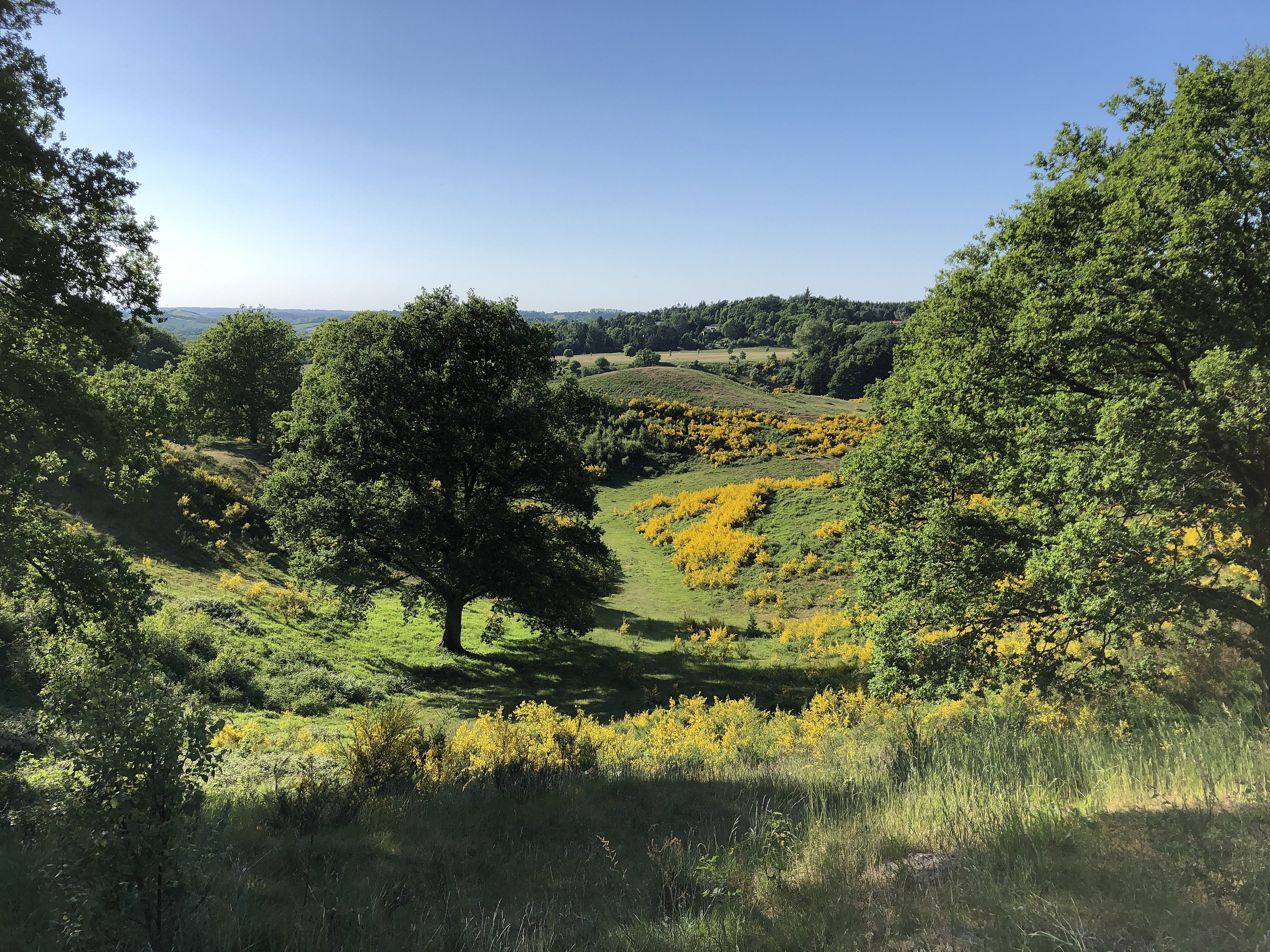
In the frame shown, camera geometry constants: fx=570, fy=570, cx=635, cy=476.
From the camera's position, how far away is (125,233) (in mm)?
9672

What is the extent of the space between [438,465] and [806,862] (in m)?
16.9

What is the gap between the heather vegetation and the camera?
4.35m

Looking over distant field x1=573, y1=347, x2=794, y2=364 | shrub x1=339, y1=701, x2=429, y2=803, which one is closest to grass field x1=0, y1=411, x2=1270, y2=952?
shrub x1=339, y1=701, x2=429, y2=803

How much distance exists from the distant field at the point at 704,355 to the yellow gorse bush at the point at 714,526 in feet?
235

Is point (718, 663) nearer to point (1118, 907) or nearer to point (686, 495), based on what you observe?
point (1118, 907)

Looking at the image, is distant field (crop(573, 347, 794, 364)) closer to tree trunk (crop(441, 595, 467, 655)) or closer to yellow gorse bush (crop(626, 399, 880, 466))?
yellow gorse bush (crop(626, 399, 880, 466))

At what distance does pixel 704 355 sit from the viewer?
13788 cm

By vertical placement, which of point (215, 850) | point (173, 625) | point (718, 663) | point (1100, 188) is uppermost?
point (1100, 188)

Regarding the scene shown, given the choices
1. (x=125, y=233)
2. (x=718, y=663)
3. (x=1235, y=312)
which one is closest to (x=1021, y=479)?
(x=1235, y=312)

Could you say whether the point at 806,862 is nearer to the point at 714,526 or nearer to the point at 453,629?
the point at 453,629

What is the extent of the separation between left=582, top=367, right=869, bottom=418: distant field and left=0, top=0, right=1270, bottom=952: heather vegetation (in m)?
48.6

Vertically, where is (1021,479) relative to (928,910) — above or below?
above

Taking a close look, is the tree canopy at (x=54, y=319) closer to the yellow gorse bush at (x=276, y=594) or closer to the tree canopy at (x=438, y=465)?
the tree canopy at (x=438, y=465)

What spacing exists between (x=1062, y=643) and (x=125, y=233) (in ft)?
58.2
